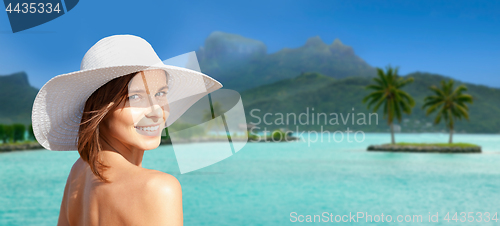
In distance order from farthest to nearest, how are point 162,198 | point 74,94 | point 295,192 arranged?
1. point 295,192
2. point 74,94
3. point 162,198

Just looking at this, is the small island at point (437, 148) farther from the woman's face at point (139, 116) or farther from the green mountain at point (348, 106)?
the green mountain at point (348, 106)

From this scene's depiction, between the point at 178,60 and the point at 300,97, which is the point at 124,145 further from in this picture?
the point at 300,97

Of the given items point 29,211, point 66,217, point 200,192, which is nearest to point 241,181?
point 200,192

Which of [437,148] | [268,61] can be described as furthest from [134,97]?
[268,61]

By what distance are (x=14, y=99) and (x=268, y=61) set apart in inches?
3750

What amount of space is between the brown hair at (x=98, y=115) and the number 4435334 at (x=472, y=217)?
1176 cm

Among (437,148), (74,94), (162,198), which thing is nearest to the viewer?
(162,198)

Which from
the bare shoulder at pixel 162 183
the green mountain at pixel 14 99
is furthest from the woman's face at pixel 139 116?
the green mountain at pixel 14 99

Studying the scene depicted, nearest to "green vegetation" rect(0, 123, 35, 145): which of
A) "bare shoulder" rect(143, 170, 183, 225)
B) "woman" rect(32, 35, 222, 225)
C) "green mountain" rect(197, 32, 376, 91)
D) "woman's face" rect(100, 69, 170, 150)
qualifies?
"woman" rect(32, 35, 222, 225)

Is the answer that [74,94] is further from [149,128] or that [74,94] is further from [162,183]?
[162,183]

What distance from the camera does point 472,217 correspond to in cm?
1095

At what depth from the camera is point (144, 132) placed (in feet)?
3.07

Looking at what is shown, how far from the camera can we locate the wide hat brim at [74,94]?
0.91 meters

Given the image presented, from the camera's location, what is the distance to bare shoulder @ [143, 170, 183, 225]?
0.77 metres
